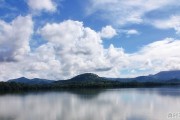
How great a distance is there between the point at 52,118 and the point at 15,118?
18.5ft

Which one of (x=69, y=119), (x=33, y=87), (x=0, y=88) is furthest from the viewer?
(x=33, y=87)

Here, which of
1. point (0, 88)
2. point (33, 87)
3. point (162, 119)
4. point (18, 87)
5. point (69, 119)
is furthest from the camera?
point (33, 87)

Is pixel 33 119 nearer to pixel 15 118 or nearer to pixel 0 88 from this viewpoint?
pixel 15 118

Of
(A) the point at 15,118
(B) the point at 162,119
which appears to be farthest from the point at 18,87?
(B) the point at 162,119

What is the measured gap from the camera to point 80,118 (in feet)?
139

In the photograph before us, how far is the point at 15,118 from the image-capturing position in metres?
43.9

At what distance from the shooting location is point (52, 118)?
43.1 m

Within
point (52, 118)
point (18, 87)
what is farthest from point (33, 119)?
point (18, 87)

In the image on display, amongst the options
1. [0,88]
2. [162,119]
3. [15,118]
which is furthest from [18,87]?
[162,119]

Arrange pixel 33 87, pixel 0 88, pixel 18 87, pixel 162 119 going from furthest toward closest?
pixel 33 87 < pixel 18 87 < pixel 0 88 < pixel 162 119

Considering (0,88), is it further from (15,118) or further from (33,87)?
(15,118)

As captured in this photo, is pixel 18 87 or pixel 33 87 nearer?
pixel 18 87

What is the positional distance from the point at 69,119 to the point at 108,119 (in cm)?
565

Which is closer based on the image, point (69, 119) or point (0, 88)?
point (69, 119)
